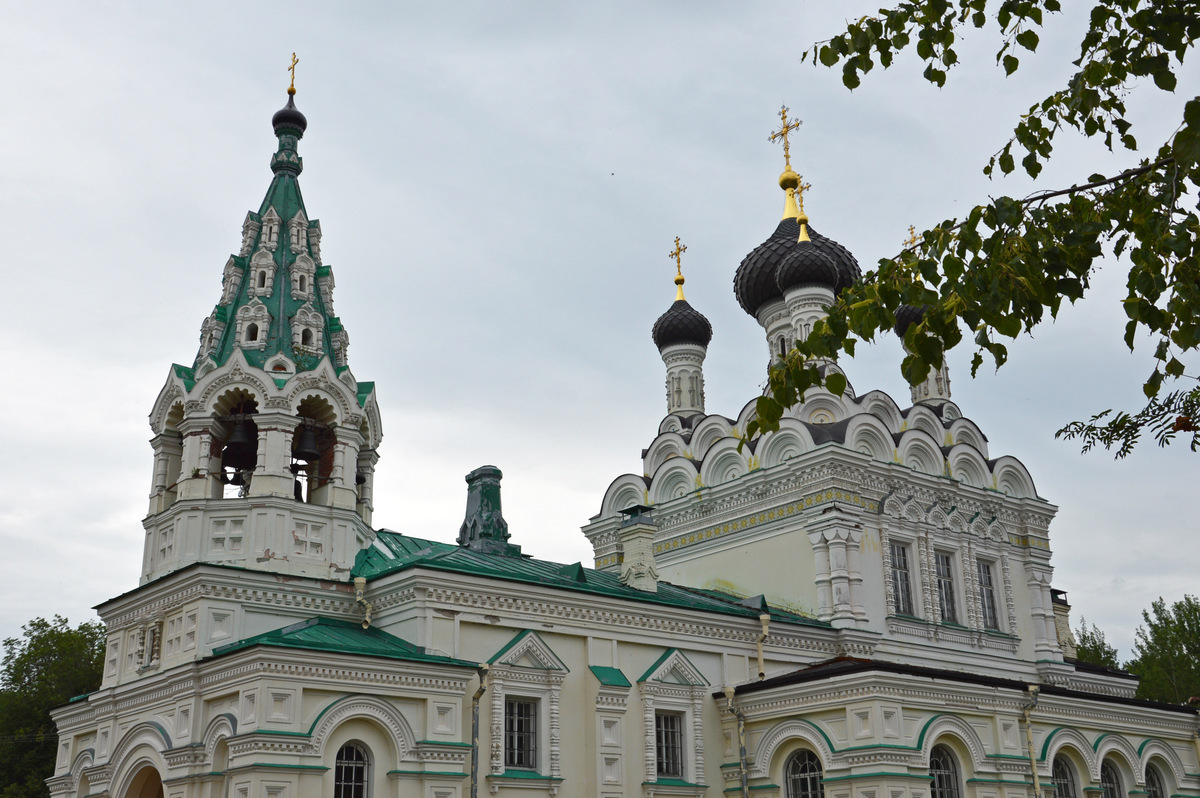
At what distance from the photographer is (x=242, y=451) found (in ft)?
46.8

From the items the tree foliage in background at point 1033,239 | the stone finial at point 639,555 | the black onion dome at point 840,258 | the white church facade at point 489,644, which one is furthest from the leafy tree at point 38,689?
the tree foliage in background at point 1033,239

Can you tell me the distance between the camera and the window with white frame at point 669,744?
14484 millimetres

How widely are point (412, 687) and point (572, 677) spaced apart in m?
2.47

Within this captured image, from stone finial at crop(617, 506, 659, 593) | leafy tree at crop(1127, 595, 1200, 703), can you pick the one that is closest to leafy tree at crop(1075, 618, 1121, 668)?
leafy tree at crop(1127, 595, 1200, 703)

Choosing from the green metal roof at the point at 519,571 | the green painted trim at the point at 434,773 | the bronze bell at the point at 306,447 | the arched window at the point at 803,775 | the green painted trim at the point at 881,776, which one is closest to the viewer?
the green painted trim at the point at 434,773

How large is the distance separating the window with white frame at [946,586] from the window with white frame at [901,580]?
1.99ft

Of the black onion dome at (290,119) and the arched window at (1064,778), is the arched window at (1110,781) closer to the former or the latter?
the arched window at (1064,778)

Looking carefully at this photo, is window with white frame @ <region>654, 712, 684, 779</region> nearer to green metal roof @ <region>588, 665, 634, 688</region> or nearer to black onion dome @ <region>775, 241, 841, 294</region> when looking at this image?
green metal roof @ <region>588, 665, 634, 688</region>

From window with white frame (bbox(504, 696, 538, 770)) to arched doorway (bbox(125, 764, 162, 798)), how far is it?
3.89 m

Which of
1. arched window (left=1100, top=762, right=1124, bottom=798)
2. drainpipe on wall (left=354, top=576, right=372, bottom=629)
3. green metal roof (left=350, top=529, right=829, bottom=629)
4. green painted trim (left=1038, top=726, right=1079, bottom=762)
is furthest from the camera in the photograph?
arched window (left=1100, top=762, right=1124, bottom=798)

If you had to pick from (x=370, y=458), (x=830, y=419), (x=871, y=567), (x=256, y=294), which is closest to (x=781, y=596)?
(x=871, y=567)

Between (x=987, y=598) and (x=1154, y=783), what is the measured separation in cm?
375

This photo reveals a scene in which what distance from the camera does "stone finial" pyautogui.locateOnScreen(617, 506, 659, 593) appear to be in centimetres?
1605

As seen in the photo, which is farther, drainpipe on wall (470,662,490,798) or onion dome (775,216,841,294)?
onion dome (775,216,841,294)
